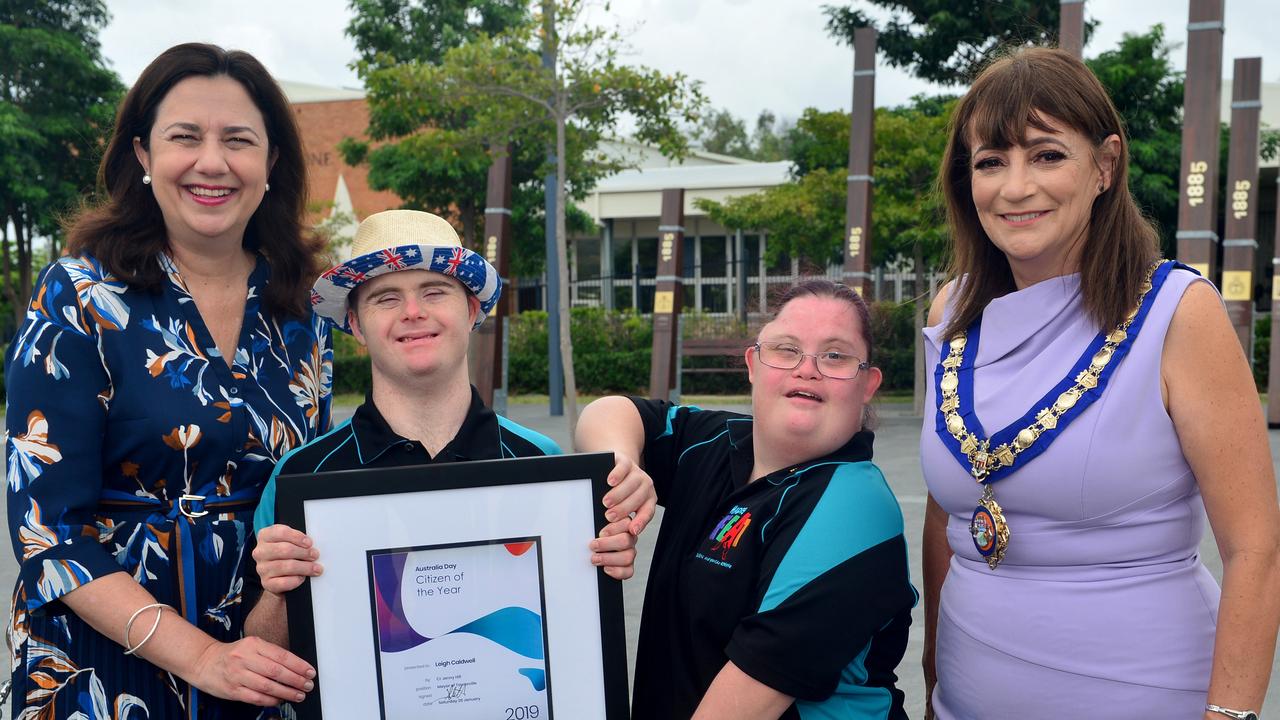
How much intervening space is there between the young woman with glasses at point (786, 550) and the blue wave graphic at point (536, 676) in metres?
0.30

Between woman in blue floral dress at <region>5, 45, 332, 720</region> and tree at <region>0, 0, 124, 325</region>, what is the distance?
25.9m

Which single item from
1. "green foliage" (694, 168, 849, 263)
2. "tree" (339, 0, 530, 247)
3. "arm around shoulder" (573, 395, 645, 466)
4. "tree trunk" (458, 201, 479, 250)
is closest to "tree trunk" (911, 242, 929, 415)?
"green foliage" (694, 168, 849, 263)

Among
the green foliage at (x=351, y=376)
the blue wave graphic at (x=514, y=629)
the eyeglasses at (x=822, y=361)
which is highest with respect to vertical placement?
the eyeglasses at (x=822, y=361)

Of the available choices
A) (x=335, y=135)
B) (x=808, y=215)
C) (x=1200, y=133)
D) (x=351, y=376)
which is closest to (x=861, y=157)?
(x=808, y=215)

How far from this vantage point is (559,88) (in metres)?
14.0

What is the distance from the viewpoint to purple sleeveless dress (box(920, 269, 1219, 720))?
2162 millimetres

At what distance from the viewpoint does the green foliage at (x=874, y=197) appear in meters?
18.6

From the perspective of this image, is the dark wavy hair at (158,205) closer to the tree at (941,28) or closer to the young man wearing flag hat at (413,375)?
the young man wearing flag hat at (413,375)

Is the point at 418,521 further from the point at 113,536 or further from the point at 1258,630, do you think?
the point at 1258,630

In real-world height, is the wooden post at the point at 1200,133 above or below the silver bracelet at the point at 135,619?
above

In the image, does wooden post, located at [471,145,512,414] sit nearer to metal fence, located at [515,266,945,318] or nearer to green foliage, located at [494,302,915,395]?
green foliage, located at [494,302,915,395]

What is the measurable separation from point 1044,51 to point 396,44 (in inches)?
1102

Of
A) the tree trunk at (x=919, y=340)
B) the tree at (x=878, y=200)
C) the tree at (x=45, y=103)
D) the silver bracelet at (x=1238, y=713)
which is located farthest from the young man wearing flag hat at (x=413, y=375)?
the tree at (x=45, y=103)

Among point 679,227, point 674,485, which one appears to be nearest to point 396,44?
point 679,227
